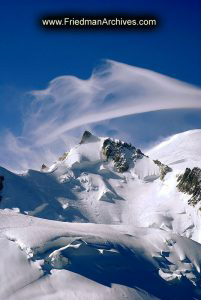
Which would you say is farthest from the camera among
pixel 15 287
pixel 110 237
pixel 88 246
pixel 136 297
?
pixel 110 237

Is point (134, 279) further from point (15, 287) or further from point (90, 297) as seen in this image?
point (15, 287)

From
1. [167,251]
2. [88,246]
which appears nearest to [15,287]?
[88,246]

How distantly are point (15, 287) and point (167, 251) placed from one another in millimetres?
60361

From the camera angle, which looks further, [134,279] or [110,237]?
[110,237]

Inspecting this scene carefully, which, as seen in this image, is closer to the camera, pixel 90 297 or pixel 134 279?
pixel 90 297

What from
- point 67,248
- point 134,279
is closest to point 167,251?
point 134,279

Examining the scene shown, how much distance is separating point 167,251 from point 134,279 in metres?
27.5

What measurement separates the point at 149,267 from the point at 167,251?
1545 cm

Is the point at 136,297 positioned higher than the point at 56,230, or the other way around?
the point at 56,230

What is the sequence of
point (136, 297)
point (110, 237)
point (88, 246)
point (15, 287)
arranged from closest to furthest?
point (15, 287)
point (136, 297)
point (88, 246)
point (110, 237)

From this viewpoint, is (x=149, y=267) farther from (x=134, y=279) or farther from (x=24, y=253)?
(x=24, y=253)

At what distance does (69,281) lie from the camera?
522ft

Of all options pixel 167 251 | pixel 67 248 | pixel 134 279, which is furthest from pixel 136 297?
pixel 167 251

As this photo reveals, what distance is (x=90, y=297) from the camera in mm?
155625
